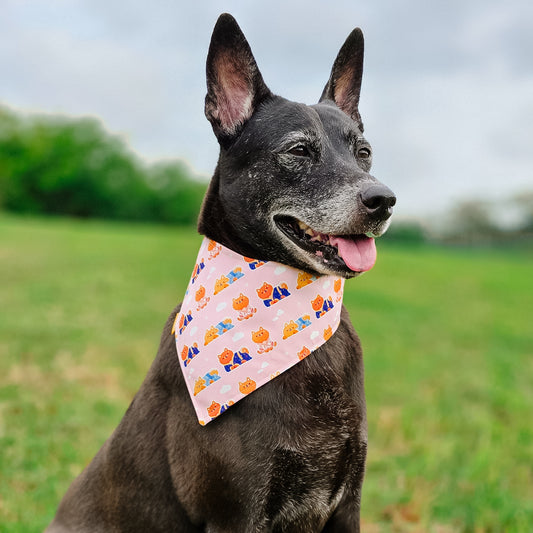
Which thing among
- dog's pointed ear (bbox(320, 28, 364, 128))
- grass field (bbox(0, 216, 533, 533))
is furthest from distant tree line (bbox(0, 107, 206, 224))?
dog's pointed ear (bbox(320, 28, 364, 128))

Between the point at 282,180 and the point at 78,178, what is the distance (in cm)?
5985

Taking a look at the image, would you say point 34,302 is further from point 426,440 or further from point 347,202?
point 347,202

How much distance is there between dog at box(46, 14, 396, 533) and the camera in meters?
2.41

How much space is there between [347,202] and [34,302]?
9433 mm

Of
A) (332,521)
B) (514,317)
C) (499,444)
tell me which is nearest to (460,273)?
(514,317)

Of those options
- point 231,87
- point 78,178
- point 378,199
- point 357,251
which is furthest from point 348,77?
point 78,178

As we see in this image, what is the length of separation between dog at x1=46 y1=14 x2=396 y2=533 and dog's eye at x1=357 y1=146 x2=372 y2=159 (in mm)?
17

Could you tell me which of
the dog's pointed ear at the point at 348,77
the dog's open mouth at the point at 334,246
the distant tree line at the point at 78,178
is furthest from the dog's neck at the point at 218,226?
the distant tree line at the point at 78,178

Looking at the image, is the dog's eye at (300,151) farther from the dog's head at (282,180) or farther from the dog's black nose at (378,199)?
the dog's black nose at (378,199)

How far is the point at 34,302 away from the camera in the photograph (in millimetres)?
10844

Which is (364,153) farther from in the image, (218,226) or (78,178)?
(78,178)

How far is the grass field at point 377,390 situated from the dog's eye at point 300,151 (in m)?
2.69

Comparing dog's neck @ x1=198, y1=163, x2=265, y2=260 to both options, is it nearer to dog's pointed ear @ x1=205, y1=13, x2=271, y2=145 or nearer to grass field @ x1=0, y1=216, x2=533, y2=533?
dog's pointed ear @ x1=205, y1=13, x2=271, y2=145

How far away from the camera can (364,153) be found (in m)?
2.93
